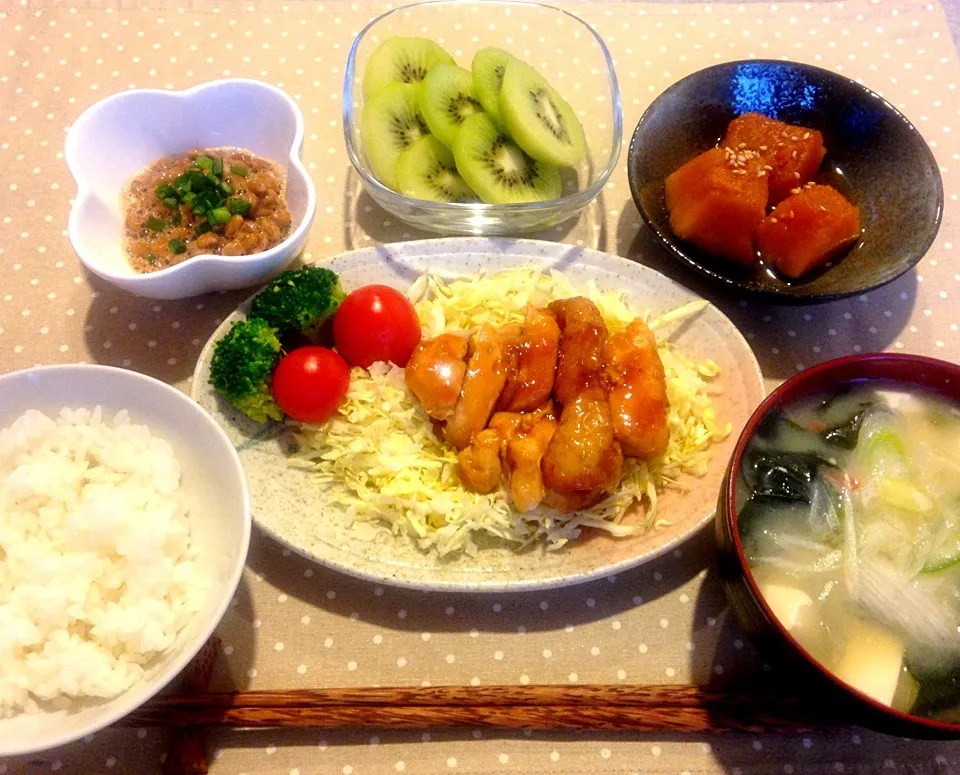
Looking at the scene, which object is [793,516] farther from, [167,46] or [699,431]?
[167,46]

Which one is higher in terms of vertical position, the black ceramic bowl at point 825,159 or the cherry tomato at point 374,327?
the black ceramic bowl at point 825,159

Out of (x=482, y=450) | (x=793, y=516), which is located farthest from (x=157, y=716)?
(x=793, y=516)

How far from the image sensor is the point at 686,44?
338 centimetres

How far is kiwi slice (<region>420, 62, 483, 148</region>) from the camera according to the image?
8.52 feet

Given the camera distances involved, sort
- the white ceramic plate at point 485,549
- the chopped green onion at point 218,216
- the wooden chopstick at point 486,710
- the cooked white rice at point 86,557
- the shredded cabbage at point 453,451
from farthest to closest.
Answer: the chopped green onion at point 218,216 → the shredded cabbage at point 453,451 → the white ceramic plate at point 485,549 → the wooden chopstick at point 486,710 → the cooked white rice at point 86,557

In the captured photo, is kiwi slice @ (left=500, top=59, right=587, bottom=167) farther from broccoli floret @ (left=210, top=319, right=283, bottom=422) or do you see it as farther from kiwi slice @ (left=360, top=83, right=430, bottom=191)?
broccoli floret @ (left=210, top=319, right=283, bottom=422)

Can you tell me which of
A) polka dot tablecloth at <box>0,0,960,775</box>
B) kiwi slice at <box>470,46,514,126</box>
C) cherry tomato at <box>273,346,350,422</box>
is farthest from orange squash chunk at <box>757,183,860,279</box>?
cherry tomato at <box>273,346,350,422</box>

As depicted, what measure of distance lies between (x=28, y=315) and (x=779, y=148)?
9.60 ft

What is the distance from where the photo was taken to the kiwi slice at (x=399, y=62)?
2.79 meters

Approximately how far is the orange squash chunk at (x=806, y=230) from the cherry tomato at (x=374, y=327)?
1.36 meters

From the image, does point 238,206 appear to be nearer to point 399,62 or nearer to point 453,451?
point 399,62

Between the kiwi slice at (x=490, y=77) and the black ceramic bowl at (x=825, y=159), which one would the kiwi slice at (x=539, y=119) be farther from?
the black ceramic bowl at (x=825, y=159)

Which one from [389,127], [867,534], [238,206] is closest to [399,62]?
[389,127]

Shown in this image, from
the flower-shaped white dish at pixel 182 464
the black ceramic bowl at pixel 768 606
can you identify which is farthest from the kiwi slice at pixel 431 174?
the black ceramic bowl at pixel 768 606
